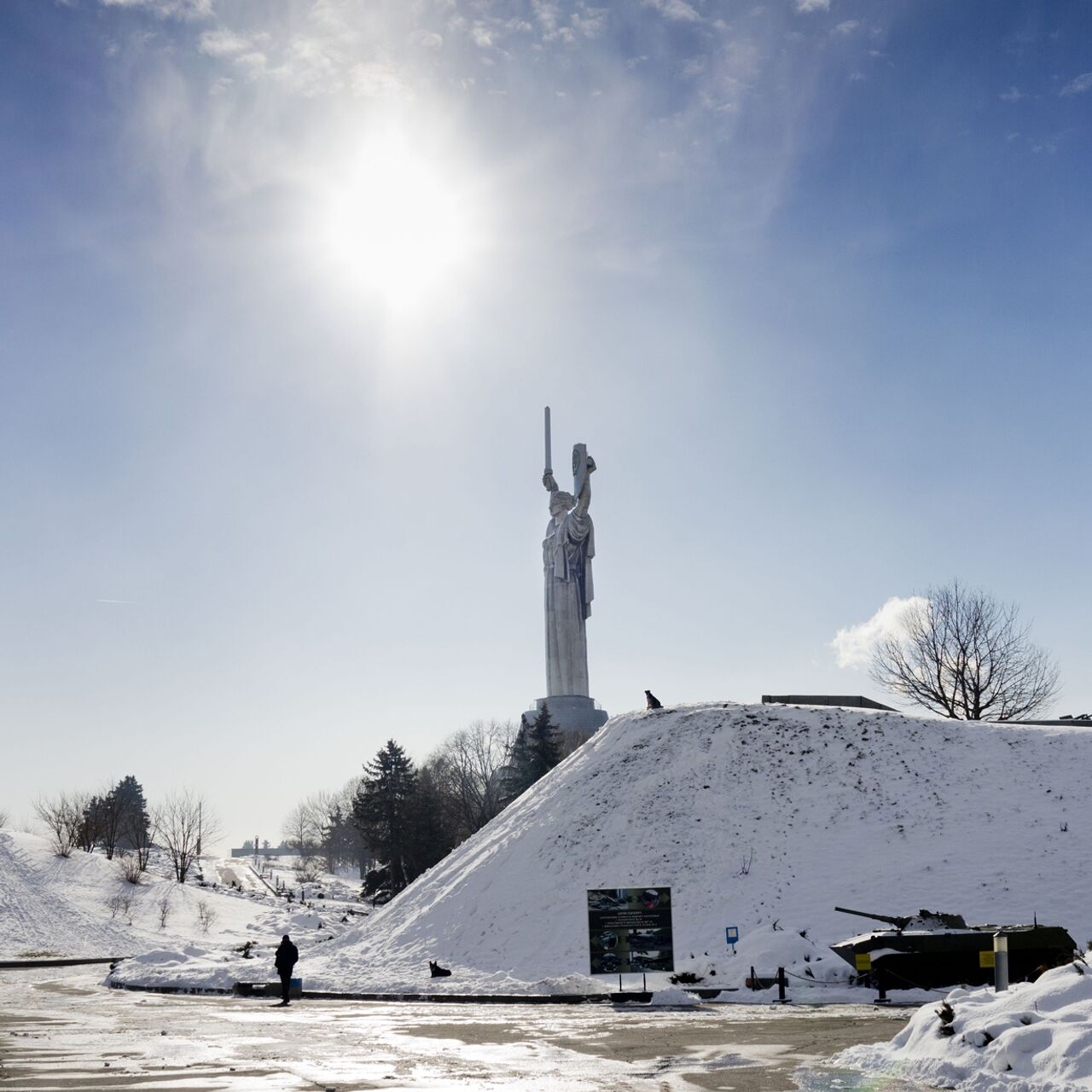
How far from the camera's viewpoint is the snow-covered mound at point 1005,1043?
985 cm

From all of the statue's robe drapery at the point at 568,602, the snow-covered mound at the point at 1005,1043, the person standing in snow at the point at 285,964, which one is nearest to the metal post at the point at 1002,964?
the snow-covered mound at the point at 1005,1043

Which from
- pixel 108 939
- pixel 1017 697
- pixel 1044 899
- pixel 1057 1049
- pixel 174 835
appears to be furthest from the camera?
pixel 174 835

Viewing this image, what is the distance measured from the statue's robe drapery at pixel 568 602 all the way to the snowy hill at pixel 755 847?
978 inches

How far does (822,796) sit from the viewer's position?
33062 mm

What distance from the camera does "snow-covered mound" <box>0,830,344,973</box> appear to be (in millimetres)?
47531

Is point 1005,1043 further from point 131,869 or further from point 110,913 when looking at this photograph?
point 131,869

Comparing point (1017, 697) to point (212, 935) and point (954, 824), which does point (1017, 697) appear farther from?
point (212, 935)

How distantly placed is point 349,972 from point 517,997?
7027 millimetres

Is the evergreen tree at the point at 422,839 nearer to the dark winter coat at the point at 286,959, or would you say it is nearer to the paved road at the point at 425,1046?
the dark winter coat at the point at 286,959

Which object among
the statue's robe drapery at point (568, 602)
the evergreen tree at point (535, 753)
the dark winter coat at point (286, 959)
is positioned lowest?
the dark winter coat at point (286, 959)

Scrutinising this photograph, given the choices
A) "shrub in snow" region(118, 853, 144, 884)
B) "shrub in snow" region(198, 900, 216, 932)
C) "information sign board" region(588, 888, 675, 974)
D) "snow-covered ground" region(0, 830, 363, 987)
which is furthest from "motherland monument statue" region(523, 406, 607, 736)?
"information sign board" region(588, 888, 675, 974)

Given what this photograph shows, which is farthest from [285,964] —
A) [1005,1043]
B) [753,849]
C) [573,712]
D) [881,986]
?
[573,712]

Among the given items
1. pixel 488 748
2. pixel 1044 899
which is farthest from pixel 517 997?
pixel 488 748

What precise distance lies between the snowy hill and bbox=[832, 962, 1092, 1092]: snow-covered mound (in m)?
11.6
